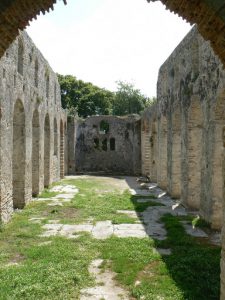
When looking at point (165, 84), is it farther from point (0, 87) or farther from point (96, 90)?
point (96, 90)

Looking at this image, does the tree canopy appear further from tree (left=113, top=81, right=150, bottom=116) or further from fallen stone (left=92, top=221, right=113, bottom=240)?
fallen stone (left=92, top=221, right=113, bottom=240)

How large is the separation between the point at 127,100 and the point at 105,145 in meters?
22.8

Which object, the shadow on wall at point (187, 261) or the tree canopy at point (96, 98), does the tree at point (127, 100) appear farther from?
the shadow on wall at point (187, 261)

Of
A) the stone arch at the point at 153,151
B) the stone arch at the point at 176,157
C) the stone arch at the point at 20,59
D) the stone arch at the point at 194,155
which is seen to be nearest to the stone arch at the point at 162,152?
the stone arch at the point at 176,157

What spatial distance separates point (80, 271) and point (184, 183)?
7.80 meters

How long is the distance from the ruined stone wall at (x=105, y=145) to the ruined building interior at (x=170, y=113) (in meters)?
7.27

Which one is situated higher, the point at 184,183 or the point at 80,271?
the point at 184,183

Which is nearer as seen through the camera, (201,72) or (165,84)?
(201,72)

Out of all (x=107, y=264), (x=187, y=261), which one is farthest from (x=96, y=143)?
(x=187, y=261)

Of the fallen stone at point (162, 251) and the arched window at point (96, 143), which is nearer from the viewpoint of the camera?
the fallen stone at point (162, 251)

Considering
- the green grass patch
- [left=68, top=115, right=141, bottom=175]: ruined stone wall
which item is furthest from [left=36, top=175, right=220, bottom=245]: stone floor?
[left=68, top=115, right=141, bottom=175]: ruined stone wall

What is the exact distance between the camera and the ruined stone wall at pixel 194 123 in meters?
10.6

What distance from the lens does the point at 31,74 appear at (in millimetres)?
15281

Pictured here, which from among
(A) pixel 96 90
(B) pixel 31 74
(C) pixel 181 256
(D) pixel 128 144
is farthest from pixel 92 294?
(A) pixel 96 90
